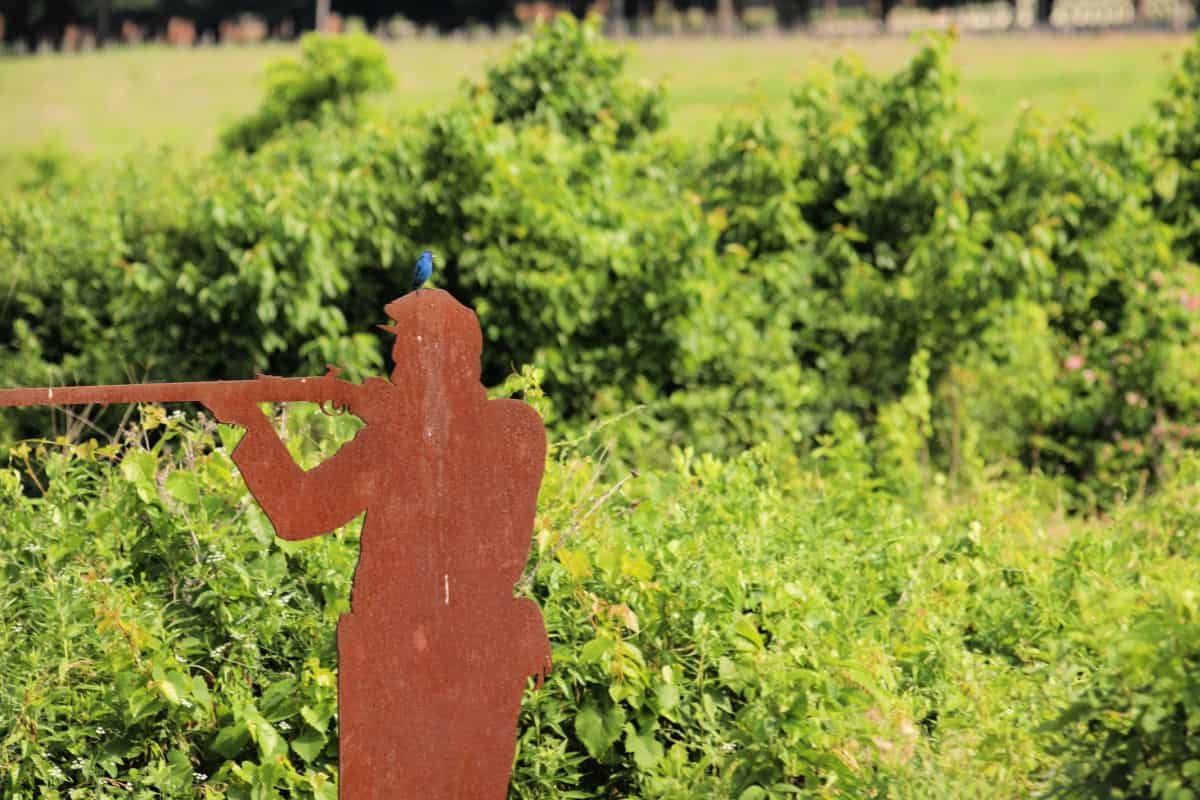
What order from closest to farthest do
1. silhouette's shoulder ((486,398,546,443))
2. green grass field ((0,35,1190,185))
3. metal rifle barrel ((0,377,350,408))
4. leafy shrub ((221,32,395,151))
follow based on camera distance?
metal rifle barrel ((0,377,350,408)), silhouette's shoulder ((486,398,546,443)), leafy shrub ((221,32,395,151)), green grass field ((0,35,1190,185))

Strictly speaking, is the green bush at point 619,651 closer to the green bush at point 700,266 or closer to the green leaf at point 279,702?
the green leaf at point 279,702

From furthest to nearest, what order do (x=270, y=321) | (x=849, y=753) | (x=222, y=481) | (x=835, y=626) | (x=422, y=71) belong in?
A: (x=422, y=71) → (x=270, y=321) → (x=222, y=481) → (x=835, y=626) → (x=849, y=753)

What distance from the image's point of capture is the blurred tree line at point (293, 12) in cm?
4497

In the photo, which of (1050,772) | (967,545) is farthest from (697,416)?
(1050,772)

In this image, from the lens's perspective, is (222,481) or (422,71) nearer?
(222,481)

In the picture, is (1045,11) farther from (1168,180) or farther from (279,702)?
(279,702)

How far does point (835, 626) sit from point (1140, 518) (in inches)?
76.5

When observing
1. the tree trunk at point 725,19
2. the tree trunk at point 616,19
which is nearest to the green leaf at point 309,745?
the tree trunk at point 616,19

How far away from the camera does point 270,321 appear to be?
700 cm

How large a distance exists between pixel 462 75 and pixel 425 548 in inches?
854

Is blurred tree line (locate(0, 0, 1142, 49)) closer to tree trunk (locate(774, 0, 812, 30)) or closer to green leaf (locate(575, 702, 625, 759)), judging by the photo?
tree trunk (locate(774, 0, 812, 30))

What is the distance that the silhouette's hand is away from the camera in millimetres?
3047

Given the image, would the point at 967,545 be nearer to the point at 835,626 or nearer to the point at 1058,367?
the point at 835,626

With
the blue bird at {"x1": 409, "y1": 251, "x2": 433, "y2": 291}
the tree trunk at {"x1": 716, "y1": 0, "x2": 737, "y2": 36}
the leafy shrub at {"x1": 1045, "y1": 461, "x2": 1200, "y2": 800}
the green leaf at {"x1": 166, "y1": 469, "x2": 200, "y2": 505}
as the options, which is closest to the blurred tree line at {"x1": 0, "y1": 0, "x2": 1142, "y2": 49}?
the tree trunk at {"x1": 716, "y1": 0, "x2": 737, "y2": 36}
